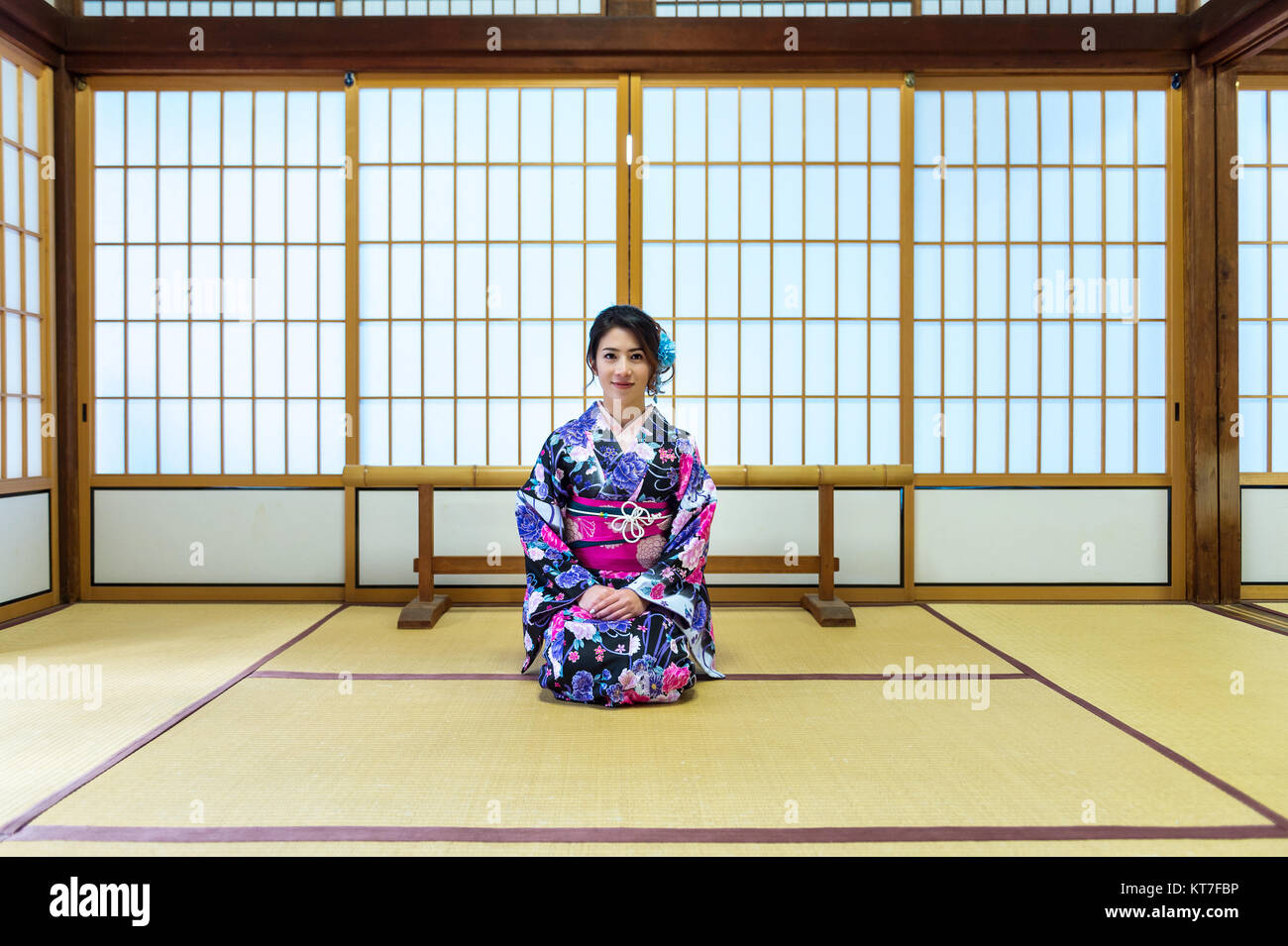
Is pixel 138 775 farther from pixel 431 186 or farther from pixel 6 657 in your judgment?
pixel 431 186

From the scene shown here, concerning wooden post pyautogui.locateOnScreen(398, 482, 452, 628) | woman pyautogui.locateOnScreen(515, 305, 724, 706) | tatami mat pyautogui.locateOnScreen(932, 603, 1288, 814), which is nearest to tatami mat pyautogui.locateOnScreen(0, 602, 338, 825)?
wooden post pyautogui.locateOnScreen(398, 482, 452, 628)

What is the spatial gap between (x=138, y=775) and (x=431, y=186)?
10.7 ft

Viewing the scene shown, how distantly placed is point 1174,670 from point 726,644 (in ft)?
5.66

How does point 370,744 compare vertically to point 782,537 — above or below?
below

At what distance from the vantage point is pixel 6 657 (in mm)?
3225

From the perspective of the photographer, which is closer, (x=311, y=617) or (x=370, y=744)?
(x=370, y=744)

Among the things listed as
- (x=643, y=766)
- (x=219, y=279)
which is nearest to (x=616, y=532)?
(x=643, y=766)

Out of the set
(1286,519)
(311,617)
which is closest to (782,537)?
(311,617)

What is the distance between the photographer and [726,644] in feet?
11.5

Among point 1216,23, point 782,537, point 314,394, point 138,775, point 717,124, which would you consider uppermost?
point 1216,23

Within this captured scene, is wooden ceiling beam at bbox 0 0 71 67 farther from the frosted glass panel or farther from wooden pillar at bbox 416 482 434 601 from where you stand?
wooden pillar at bbox 416 482 434 601

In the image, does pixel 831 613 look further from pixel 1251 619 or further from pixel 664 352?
pixel 1251 619

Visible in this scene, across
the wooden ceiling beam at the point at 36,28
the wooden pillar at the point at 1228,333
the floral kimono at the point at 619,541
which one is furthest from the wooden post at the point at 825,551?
the wooden ceiling beam at the point at 36,28

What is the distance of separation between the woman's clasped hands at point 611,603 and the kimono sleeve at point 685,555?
1.6 inches
